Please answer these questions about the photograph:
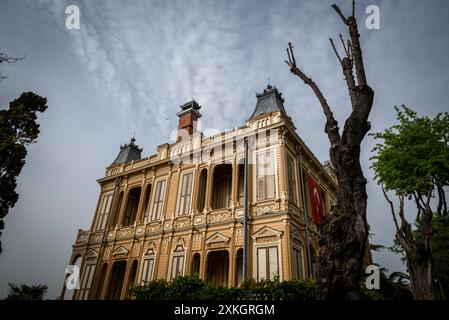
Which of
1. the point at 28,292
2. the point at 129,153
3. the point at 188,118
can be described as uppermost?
the point at 188,118

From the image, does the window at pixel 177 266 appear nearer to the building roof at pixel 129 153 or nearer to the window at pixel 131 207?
the window at pixel 131 207

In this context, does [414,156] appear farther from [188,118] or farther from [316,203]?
[188,118]

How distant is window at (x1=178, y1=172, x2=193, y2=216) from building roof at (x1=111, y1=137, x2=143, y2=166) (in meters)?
8.67

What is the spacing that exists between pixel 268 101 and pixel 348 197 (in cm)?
1444

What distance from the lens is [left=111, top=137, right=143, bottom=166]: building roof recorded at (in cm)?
2509

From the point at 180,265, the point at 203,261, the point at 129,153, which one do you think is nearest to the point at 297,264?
the point at 203,261

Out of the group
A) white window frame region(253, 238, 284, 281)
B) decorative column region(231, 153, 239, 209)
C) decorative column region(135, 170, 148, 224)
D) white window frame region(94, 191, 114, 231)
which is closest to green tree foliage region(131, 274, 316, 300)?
white window frame region(253, 238, 284, 281)

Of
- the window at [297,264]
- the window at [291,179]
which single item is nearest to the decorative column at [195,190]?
the window at [291,179]

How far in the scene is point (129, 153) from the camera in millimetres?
25266

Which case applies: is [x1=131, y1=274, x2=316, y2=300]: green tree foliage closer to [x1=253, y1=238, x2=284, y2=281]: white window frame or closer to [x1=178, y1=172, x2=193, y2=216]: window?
[x1=253, y1=238, x2=284, y2=281]: white window frame

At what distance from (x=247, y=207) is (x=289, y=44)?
903 centimetres

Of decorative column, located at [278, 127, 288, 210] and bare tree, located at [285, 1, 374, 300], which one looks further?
decorative column, located at [278, 127, 288, 210]

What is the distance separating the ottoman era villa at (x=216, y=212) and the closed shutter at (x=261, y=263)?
0.14 feet

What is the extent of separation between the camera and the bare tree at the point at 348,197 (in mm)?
4234
